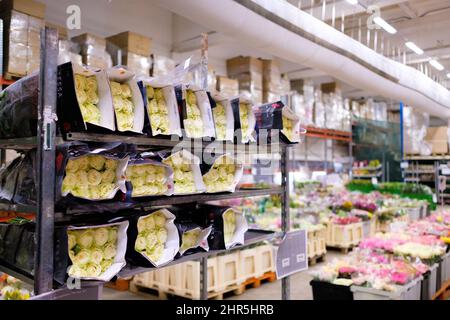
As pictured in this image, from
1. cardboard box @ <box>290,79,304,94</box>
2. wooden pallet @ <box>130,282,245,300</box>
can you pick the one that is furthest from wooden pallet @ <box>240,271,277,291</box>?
cardboard box @ <box>290,79,304,94</box>

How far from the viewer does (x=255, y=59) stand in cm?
827

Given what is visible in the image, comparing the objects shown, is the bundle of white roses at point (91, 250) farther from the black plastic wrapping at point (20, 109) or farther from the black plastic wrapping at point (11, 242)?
the black plastic wrapping at point (20, 109)

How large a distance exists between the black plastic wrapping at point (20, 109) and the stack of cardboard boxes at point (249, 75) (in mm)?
6392

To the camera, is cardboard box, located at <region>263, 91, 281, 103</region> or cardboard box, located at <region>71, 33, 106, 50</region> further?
cardboard box, located at <region>263, 91, 281, 103</region>

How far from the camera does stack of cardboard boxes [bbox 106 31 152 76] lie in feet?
18.5

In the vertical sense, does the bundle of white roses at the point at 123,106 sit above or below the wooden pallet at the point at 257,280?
above

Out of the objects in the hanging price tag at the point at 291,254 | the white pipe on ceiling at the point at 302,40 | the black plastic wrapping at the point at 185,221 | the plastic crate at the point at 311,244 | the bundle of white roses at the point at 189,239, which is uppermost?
the white pipe on ceiling at the point at 302,40

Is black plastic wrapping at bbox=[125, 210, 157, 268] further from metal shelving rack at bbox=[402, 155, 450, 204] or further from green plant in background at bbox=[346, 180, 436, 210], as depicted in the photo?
metal shelving rack at bbox=[402, 155, 450, 204]

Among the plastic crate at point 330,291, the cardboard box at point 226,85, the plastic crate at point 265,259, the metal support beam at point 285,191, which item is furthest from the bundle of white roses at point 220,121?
the cardboard box at point 226,85

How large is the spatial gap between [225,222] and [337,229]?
17.3 ft

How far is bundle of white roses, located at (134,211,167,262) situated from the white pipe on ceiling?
1.95 m

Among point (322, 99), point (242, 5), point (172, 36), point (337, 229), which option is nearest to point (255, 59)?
point (172, 36)

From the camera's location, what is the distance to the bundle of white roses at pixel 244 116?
232cm
